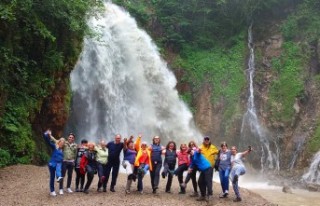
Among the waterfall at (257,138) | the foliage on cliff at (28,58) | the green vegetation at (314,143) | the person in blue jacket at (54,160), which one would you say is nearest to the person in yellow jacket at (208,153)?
the person in blue jacket at (54,160)

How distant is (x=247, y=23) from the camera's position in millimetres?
30234

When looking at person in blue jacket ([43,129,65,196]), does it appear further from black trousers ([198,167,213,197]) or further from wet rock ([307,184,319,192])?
wet rock ([307,184,319,192])

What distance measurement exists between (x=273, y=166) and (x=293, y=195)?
684cm

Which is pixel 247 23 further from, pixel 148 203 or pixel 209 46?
pixel 148 203

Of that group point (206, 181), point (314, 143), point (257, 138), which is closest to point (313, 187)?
point (314, 143)

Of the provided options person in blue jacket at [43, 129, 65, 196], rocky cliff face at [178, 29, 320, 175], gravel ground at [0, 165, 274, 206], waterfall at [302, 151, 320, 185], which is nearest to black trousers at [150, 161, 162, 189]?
gravel ground at [0, 165, 274, 206]

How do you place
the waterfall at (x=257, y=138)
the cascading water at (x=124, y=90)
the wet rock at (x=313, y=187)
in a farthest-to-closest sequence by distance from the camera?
the waterfall at (x=257, y=138)
the cascading water at (x=124, y=90)
the wet rock at (x=313, y=187)

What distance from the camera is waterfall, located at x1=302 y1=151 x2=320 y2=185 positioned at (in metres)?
19.5

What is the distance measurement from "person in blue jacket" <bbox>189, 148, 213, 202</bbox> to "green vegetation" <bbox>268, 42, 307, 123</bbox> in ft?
49.2

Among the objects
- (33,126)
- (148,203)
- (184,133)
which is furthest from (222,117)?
(148,203)

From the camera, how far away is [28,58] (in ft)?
53.4

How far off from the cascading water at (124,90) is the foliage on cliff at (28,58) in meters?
3.76

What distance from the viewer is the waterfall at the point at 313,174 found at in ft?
64.0

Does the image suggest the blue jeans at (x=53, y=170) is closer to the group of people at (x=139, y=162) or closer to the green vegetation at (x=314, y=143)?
the group of people at (x=139, y=162)
